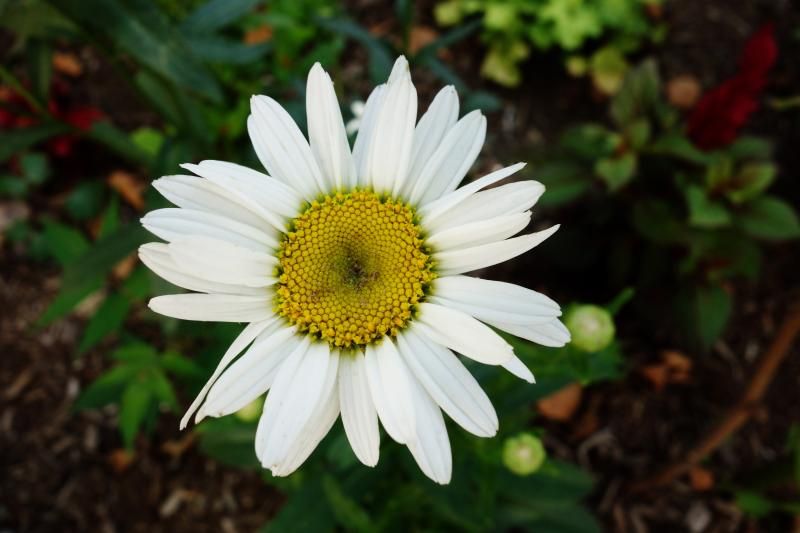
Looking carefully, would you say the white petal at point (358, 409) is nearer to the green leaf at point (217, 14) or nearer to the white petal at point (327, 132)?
the white petal at point (327, 132)

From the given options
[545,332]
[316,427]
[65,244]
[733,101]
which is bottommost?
[65,244]

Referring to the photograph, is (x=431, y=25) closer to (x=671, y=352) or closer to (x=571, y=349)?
(x=671, y=352)

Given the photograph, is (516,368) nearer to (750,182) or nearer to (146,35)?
(146,35)

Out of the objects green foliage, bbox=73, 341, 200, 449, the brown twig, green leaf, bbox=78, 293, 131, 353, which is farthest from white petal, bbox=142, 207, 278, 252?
the brown twig

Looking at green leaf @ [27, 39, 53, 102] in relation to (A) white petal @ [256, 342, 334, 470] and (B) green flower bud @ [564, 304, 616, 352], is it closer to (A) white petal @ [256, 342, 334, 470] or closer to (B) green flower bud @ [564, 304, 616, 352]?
(A) white petal @ [256, 342, 334, 470]

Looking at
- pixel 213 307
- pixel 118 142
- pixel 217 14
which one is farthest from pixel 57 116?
pixel 213 307

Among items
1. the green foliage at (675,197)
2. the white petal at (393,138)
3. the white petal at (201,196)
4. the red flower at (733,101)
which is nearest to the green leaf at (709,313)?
the green foliage at (675,197)

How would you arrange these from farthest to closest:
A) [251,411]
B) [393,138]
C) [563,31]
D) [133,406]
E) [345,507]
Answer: [563,31]
[133,406]
[251,411]
[345,507]
[393,138]
